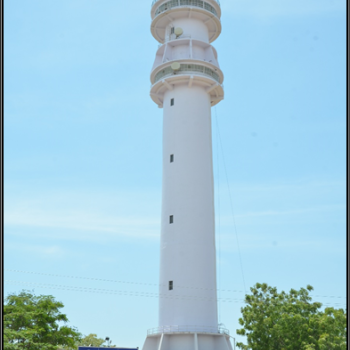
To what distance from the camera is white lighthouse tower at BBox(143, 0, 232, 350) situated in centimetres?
4031

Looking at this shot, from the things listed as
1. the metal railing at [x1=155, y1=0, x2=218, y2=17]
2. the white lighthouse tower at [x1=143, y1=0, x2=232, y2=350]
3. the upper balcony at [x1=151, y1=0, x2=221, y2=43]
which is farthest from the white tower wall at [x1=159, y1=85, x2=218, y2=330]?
the metal railing at [x1=155, y1=0, x2=218, y2=17]

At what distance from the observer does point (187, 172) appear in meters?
44.5

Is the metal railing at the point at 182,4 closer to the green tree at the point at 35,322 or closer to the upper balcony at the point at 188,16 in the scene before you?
the upper balcony at the point at 188,16

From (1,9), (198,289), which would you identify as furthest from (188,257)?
(1,9)

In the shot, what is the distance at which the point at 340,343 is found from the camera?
124 ft

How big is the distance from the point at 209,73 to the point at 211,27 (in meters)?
7.32

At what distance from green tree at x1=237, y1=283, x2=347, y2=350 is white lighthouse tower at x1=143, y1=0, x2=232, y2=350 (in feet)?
17.5

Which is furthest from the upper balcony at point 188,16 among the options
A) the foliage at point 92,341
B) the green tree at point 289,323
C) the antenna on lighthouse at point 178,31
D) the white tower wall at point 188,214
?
the foliage at point 92,341

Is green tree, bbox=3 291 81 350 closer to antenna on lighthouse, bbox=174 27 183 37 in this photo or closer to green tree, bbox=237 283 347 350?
green tree, bbox=237 283 347 350

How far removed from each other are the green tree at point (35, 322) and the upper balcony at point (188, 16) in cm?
2976

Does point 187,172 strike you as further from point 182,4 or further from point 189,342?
point 182,4

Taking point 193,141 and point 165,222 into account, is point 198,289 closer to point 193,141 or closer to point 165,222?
point 165,222

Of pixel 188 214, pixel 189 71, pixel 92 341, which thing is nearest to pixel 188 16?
pixel 189 71

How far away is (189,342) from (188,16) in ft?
106
